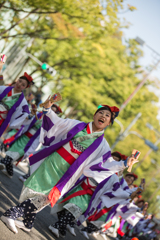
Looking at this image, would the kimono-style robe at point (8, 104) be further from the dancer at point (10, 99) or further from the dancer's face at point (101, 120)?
the dancer's face at point (101, 120)

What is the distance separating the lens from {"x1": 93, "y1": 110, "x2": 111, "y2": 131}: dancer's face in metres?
4.34

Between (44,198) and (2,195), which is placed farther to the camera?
(2,195)

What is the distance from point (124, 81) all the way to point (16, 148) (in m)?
12.5

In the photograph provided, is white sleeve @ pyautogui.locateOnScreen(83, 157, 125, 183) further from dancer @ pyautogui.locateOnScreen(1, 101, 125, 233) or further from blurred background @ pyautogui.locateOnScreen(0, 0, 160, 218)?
blurred background @ pyautogui.locateOnScreen(0, 0, 160, 218)

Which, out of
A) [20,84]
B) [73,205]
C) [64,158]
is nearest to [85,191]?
[73,205]

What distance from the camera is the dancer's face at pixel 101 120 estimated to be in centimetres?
434

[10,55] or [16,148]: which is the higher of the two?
[10,55]

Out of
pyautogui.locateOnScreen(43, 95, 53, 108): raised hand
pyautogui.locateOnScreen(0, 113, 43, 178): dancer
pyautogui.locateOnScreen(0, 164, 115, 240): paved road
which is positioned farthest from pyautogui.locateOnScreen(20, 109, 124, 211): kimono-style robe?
pyautogui.locateOnScreen(0, 113, 43, 178): dancer

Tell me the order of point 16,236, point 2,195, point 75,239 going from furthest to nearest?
point 75,239 < point 2,195 < point 16,236

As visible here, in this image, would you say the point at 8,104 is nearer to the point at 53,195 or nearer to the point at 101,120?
the point at 101,120

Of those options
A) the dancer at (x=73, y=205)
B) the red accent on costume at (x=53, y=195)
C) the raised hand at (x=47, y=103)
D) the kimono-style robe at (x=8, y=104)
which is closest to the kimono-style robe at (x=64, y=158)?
the red accent on costume at (x=53, y=195)

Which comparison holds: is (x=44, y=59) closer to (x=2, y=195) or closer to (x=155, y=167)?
(x=2, y=195)

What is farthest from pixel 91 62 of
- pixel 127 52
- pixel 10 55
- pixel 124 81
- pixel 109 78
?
pixel 10 55

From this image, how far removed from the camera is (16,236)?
Answer: 3.61 meters
